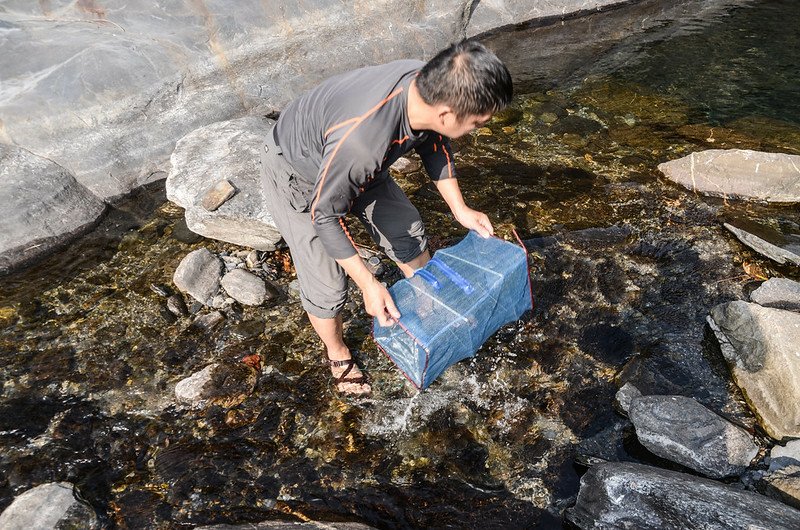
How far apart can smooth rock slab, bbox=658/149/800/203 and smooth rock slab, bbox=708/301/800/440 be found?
1.95 meters

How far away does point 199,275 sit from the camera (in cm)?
469

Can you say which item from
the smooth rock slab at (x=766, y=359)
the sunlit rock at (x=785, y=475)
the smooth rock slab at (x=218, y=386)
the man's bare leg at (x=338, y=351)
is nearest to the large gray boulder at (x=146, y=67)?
the smooth rock slab at (x=218, y=386)

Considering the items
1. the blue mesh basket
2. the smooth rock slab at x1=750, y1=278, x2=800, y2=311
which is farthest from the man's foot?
the smooth rock slab at x1=750, y1=278, x2=800, y2=311

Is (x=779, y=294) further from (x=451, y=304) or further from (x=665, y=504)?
(x=451, y=304)

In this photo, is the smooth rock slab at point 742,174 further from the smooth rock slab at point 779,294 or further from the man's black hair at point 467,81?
the man's black hair at point 467,81

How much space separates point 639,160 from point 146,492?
5.52 m

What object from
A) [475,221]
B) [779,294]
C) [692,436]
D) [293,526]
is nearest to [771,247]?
[779,294]

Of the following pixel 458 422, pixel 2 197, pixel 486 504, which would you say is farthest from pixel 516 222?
pixel 2 197

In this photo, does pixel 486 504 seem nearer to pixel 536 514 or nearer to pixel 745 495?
pixel 536 514

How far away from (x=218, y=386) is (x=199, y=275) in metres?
1.21

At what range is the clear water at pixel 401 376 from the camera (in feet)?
10.9

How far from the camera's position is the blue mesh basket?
322 centimetres

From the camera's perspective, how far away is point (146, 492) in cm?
335

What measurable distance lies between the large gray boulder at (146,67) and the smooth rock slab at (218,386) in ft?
8.60
